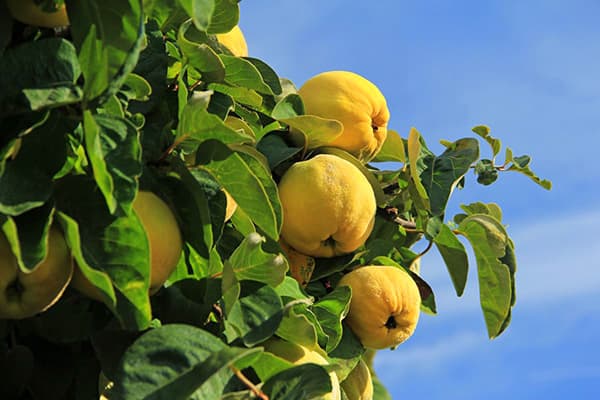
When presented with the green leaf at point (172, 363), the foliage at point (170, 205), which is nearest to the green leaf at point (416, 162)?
the foliage at point (170, 205)

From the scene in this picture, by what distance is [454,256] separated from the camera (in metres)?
2.12

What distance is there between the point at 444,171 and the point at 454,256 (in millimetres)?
198

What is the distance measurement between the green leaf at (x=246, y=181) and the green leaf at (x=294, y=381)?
9.9 inches

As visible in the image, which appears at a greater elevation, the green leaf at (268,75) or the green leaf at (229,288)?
the green leaf at (268,75)

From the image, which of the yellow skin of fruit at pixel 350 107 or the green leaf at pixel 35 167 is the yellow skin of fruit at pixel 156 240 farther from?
the yellow skin of fruit at pixel 350 107

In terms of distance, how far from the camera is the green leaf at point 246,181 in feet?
4.92

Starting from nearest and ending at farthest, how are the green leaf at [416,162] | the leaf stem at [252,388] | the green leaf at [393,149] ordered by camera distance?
the leaf stem at [252,388] → the green leaf at [416,162] → the green leaf at [393,149]

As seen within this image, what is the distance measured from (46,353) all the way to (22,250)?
1.26 feet

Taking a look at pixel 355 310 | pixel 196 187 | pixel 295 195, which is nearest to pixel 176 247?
pixel 196 187

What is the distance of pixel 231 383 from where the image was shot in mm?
1409

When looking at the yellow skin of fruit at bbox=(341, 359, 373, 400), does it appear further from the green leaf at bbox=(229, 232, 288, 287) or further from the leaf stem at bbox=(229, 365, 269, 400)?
the leaf stem at bbox=(229, 365, 269, 400)

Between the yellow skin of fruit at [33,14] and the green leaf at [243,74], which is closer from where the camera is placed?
the yellow skin of fruit at [33,14]

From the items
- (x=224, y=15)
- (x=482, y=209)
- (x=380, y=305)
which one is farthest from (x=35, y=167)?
(x=482, y=209)

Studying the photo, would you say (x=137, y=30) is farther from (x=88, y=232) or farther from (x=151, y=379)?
(x=151, y=379)
